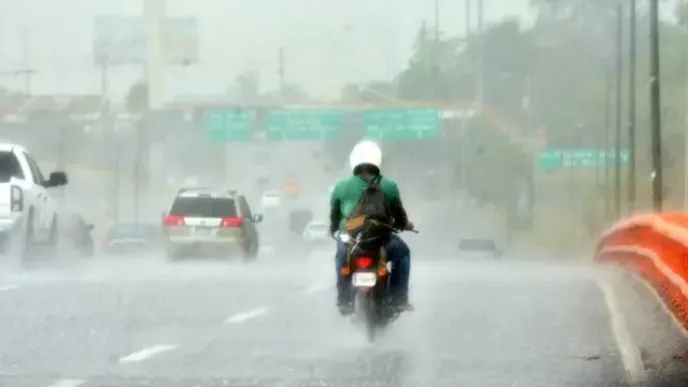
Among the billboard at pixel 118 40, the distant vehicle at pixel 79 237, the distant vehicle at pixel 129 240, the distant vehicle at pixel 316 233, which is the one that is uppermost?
the billboard at pixel 118 40

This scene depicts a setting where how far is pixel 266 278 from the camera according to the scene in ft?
92.0

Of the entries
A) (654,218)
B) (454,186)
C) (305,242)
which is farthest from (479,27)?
(654,218)

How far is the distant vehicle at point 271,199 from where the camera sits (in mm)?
128750

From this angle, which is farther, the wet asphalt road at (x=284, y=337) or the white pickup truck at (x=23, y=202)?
the white pickup truck at (x=23, y=202)

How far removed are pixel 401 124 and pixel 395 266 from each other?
7079 centimetres

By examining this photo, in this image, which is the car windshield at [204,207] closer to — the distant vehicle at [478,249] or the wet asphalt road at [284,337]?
the wet asphalt road at [284,337]

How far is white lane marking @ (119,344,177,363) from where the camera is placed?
14.5 metres

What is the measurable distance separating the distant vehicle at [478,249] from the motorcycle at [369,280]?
60610 mm

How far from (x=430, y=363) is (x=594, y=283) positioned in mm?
13004

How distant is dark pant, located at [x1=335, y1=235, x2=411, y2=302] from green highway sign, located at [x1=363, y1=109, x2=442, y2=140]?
68.8 m

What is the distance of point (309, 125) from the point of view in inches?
3406

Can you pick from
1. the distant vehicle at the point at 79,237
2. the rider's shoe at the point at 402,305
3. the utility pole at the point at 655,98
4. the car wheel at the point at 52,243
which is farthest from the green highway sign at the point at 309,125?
the rider's shoe at the point at 402,305

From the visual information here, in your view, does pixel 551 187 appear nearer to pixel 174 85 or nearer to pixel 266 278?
pixel 174 85

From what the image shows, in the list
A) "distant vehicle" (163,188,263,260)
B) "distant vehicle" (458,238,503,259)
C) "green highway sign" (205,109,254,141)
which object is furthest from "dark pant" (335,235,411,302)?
"green highway sign" (205,109,254,141)
